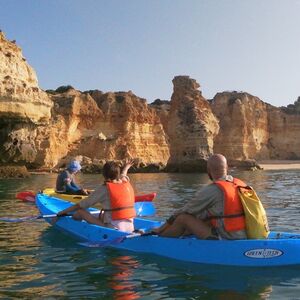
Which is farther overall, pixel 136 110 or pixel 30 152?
pixel 136 110

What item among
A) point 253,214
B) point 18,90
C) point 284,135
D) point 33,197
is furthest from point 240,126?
point 253,214

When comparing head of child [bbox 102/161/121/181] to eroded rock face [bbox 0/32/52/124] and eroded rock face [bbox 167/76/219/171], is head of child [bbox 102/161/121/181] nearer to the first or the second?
eroded rock face [bbox 0/32/52/124]

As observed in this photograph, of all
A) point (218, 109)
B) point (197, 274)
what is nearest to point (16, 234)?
point (197, 274)

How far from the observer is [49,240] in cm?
857

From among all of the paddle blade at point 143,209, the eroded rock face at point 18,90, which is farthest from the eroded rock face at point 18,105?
the paddle blade at point 143,209

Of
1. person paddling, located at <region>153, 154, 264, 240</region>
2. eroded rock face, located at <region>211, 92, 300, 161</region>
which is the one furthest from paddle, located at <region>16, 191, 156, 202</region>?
eroded rock face, located at <region>211, 92, 300, 161</region>

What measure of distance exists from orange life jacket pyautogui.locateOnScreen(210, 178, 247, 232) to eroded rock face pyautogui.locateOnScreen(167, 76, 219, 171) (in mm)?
41003

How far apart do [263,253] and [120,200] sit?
2510 mm

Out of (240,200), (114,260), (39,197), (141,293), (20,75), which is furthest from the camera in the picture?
(20,75)

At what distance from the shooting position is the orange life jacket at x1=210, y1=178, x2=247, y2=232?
5.81 m

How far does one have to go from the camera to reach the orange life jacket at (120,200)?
Result: 24.3 ft

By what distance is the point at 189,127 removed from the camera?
50.9 m

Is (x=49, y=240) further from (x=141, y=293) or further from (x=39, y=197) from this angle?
(x=141, y=293)

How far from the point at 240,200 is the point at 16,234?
5.10 metres
